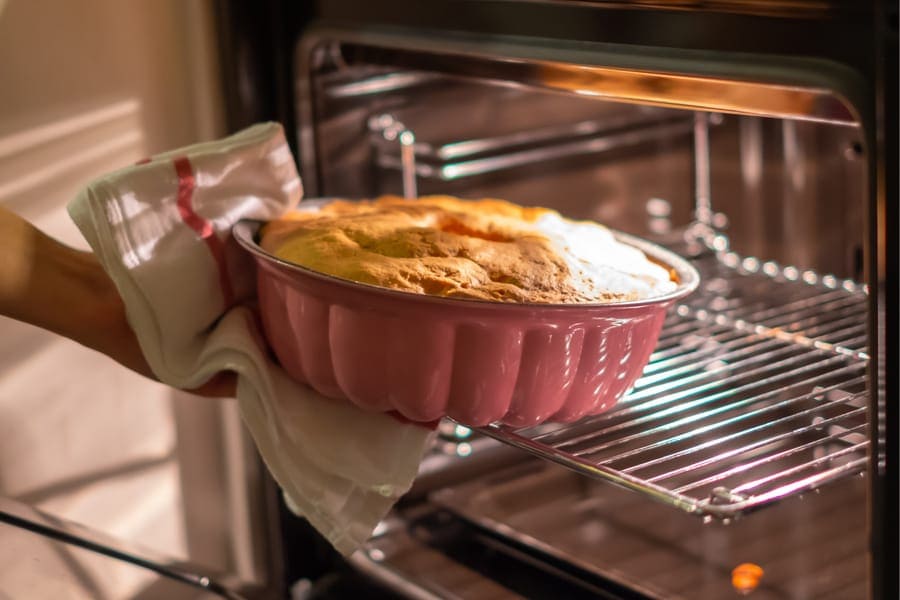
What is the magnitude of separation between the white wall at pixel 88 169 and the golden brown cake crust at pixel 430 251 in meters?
0.22

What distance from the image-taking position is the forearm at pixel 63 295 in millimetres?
690

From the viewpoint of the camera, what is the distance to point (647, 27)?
62cm

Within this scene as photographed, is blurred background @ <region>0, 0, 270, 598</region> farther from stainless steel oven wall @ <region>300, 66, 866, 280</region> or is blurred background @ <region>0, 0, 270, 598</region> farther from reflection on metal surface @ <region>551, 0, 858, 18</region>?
reflection on metal surface @ <region>551, 0, 858, 18</region>

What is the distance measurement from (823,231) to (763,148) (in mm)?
A: 107

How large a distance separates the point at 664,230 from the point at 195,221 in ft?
2.00

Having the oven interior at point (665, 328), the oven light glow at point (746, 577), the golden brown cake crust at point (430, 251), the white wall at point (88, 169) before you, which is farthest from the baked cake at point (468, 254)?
the oven light glow at point (746, 577)

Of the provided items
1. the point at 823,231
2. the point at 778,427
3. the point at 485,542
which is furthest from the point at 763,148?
the point at 485,542

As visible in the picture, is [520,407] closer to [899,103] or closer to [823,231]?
[899,103]

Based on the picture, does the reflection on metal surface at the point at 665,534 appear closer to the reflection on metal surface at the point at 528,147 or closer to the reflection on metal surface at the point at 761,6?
the reflection on metal surface at the point at 528,147

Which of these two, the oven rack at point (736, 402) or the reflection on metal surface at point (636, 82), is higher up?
the reflection on metal surface at point (636, 82)

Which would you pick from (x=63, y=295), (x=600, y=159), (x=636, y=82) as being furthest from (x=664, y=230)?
(x=63, y=295)

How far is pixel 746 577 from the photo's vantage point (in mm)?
904

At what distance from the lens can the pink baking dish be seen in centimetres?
60

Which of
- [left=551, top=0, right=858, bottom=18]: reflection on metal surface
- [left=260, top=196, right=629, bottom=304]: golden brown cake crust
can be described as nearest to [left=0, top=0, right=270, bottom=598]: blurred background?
[left=260, top=196, right=629, bottom=304]: golden brown cake crust
